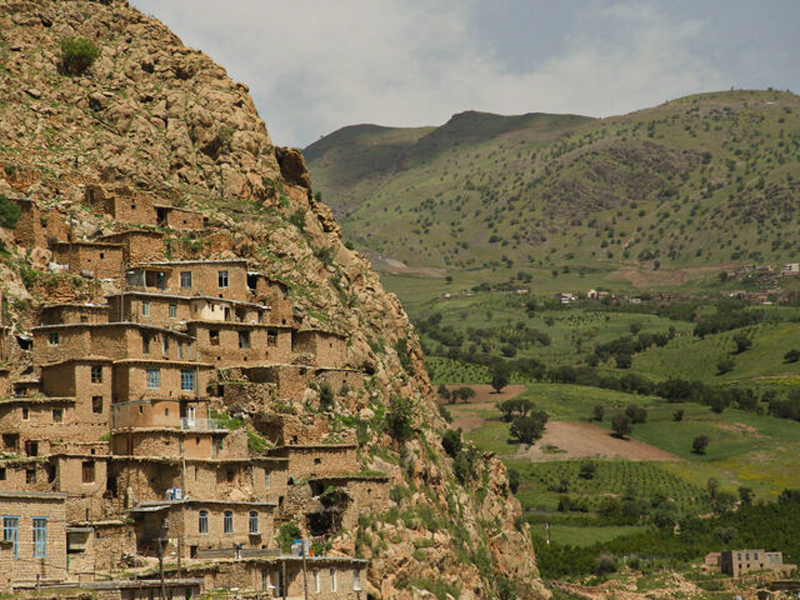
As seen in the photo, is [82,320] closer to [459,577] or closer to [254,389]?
[254,389]

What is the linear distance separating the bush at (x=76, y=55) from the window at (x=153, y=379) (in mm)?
34616

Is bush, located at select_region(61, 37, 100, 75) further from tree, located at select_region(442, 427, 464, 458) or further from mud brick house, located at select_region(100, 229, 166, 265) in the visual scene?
tree, located at select_region(442, 427, 464, 458)

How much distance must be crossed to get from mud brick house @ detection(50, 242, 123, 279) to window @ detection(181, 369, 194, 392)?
10.5 meters

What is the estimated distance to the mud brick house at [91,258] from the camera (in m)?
83.2

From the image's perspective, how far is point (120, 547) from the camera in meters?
65.0

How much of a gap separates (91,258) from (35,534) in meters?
27.1

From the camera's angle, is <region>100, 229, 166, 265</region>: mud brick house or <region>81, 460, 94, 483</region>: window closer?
<region>81, 460, 94, 483</region>: window

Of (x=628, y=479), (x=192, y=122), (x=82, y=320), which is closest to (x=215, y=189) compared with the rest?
(x=192, y=122)

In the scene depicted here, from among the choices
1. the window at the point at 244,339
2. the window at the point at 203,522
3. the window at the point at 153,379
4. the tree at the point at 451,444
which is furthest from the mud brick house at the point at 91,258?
the tree at the point at 451,444

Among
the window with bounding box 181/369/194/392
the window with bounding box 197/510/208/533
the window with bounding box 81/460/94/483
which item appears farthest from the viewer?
the window with bounding box 181/369/194/392

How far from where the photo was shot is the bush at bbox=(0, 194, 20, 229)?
3211 inches

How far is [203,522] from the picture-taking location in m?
68.6

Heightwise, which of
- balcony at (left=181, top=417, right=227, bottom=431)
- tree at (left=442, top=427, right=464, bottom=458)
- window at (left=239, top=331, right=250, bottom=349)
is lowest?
tree at (left=442, top=427, right=464, bottom=458)

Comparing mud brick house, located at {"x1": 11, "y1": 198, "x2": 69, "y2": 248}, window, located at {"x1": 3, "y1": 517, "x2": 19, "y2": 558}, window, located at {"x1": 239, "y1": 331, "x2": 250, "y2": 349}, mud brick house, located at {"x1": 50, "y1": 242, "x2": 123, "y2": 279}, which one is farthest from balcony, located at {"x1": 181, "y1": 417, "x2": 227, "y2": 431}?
mud brick house, located at {"x1": 11, "y1": 198, "x2": 69, "y2": 248}
